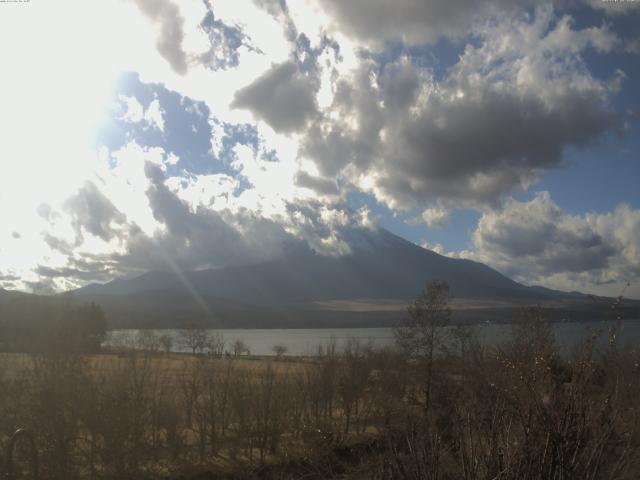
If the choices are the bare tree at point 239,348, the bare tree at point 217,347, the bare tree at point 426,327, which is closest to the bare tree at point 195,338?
the bare tree at point 217,347

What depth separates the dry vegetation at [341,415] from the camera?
20.9 feet

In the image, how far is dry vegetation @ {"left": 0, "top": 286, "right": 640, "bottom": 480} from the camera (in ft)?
20.9

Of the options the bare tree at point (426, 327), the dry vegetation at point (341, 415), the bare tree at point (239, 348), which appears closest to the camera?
the dry vegetation at point (341, 415)

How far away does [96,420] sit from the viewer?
18.9 metres

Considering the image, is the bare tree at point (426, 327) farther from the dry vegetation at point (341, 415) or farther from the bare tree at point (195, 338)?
the bare tree at point (195, 338)

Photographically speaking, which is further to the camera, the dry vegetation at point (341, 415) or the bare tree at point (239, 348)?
the bare tree at point (239, 348)

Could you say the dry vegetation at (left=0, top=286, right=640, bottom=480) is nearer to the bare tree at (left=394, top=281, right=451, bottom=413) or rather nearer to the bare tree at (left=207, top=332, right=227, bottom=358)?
the bare tree at (left=394, top=281, right=451, bottom=413)

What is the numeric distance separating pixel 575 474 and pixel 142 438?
1862 centimetres

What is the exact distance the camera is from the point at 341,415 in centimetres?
3164

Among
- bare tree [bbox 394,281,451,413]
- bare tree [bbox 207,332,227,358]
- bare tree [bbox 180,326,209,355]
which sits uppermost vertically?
bare tree [bbox 394,281,451,413]

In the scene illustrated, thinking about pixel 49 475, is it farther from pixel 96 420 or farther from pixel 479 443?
pixel 479 443

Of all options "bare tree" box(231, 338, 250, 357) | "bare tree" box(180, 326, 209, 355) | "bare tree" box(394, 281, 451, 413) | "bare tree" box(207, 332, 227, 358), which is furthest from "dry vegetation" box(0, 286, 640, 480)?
"bare tree" box(180, 326, 209, 355)

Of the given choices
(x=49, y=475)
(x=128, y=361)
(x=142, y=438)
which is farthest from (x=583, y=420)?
(x=128, y=361)

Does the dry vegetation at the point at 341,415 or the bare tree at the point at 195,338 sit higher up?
the dry vegetation at the point at 341,415
